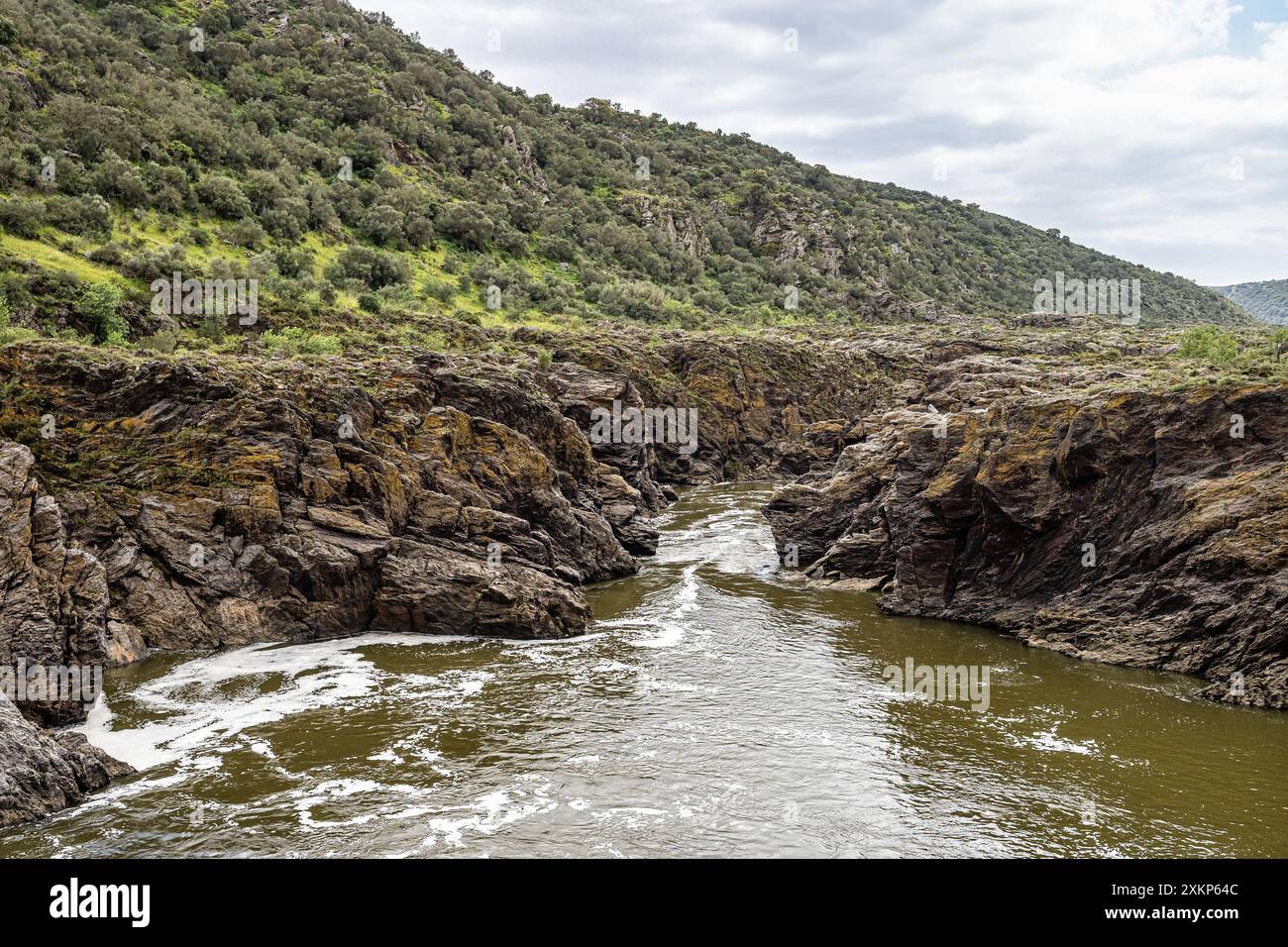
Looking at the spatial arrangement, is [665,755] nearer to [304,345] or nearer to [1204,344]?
[304,345]

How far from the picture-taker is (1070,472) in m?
31.3

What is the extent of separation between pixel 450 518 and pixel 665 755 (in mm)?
15674

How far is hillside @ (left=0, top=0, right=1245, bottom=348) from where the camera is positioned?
53125mm

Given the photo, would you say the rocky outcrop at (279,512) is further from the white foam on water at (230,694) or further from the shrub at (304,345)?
the shrub at (304,345)

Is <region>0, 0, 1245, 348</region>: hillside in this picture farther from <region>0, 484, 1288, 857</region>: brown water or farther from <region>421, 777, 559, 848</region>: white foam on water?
<region>421, 777, 559, 848</region>: white foam on water

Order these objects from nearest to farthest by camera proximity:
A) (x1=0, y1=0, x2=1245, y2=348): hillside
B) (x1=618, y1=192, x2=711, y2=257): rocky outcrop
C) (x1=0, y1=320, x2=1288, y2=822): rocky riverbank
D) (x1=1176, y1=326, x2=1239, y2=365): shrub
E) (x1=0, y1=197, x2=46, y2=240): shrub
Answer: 1. (x1=0, y1=320, x2=1288, y2=822): rocky riverbank
2. (x1=1176, y1=326, x2=1239, y2=365): shrub
3. (x1=0, y1=197, x2=46, y2=240): shrub
4. (x1=0, y1=0, x2=1245, y2=348): hillside
5. (x1=618, y1=192, x2=711, y2=257): rocky outcrop

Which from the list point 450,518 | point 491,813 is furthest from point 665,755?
point 450,518

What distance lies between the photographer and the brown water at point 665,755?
1677 cm

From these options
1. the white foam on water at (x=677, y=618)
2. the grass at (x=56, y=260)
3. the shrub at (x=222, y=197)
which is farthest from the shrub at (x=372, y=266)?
the white foam on water at (x=677, y=618)

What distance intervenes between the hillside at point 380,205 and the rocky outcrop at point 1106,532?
3310 cm

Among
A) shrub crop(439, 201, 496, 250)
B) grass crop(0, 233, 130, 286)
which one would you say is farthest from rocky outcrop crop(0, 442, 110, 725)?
shrub crop(439, 201, 496, 250)

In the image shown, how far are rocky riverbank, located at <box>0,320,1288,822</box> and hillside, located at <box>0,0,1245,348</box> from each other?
1145cm

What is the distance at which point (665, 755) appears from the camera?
20.8 meters
